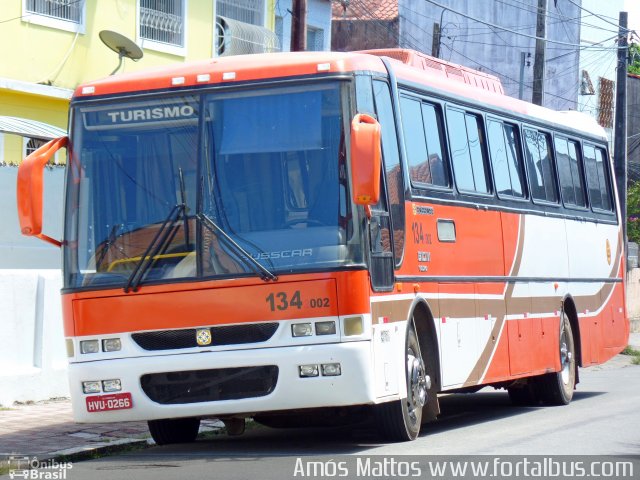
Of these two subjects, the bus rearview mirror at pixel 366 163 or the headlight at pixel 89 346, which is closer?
the bus rearview mirror at pixel 366 163

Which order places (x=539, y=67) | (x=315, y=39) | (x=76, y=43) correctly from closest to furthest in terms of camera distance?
(x=76, y=43) → (x=315, y=39) → (x=539, y=67)

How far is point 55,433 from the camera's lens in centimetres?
1266

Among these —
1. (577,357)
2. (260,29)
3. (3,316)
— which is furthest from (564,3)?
(3,316)

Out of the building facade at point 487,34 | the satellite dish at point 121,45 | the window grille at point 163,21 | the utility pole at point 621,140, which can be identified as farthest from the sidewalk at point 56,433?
the building facade at point 487,34

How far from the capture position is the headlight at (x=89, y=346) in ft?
35.3

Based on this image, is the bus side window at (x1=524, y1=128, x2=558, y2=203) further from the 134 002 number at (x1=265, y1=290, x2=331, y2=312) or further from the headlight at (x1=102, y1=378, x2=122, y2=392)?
the headlight at (x1=102, y1=378, x2=122, y2=392)

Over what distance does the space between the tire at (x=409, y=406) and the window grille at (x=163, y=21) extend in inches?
512

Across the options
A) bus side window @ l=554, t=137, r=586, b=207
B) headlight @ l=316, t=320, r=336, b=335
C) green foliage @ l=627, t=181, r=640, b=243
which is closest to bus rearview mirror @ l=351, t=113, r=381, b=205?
headlight @ l=316, t=320, r=336, b=335

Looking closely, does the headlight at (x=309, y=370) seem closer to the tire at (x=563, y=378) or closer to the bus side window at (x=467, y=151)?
the bus side window at (x=467, y=151)

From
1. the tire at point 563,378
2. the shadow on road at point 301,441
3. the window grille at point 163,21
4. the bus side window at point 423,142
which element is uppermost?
the window grille at point 163,21

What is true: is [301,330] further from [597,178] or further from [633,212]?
[633,212]

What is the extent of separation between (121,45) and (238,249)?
1150cm

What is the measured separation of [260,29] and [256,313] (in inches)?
638

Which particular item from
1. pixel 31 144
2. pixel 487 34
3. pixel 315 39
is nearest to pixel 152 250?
pixel 31 144
